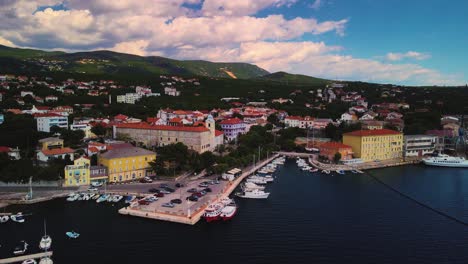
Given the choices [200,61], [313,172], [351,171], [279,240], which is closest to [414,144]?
[351,171]

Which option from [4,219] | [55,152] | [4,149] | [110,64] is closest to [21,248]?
[4,219]

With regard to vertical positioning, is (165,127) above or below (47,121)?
below

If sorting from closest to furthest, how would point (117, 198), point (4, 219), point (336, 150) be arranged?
point (4, 219) → point (117, 198) → point (336, 150)

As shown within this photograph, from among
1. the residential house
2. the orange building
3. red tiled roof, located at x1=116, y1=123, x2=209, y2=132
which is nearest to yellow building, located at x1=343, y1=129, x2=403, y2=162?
the orange building

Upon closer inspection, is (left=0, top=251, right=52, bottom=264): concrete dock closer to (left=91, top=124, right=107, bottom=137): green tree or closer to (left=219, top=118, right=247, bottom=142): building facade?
(left=91, top=124, right=107, bottom=137): green tree

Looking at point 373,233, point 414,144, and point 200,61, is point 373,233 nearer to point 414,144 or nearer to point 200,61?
point 414,144

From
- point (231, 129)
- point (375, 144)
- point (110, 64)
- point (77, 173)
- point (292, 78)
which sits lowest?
point (77, 173)

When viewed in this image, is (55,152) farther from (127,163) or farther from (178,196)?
(178,196)

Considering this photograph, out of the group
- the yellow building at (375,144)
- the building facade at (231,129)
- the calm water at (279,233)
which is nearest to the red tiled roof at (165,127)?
the building facade at (231,129)
